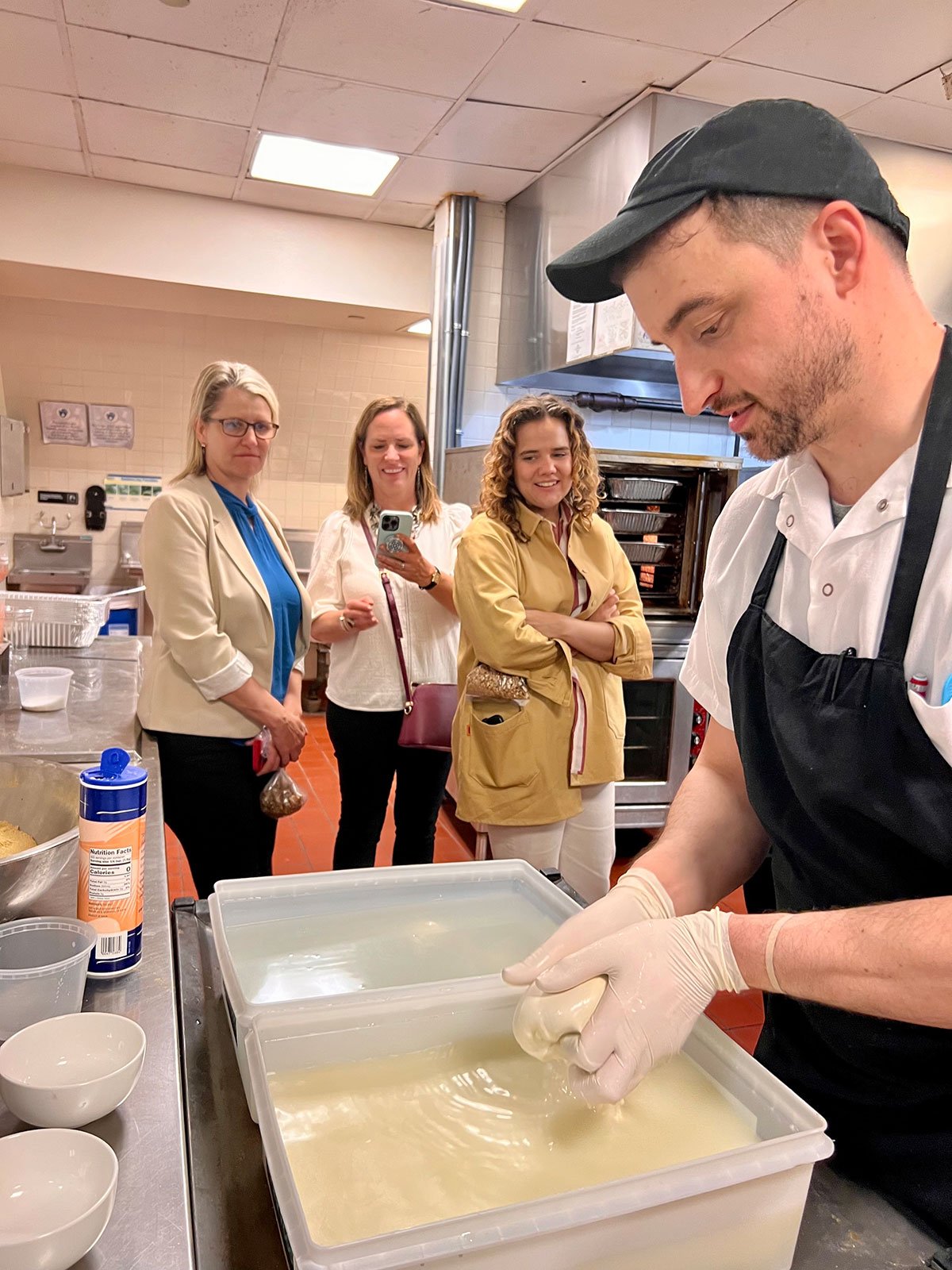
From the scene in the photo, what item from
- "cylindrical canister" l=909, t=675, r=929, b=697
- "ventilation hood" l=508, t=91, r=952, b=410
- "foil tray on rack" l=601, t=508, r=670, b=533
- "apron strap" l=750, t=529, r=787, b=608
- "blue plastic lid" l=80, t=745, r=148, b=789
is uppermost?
"ventilation hood" l=508, t=91, r=952, b=410

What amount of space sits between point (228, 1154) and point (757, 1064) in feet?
1.69

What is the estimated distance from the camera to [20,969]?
2.96 feet

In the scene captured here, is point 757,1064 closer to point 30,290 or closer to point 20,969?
point 20,969

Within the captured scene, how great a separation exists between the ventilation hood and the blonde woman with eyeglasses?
1.77m

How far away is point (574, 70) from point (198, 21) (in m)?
1.34

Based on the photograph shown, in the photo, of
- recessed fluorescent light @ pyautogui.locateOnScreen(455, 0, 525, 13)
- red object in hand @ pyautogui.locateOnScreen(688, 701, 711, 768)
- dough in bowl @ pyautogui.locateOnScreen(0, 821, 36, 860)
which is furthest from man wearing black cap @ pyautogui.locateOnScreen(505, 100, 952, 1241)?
red object in hand @ pyautogui.locateOnScreen(688, 701, 711, 768)

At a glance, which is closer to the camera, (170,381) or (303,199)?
(303,199)

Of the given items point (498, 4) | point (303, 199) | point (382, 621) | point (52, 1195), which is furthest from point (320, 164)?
point (52, 1195)

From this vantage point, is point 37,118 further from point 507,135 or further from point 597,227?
point 597,227

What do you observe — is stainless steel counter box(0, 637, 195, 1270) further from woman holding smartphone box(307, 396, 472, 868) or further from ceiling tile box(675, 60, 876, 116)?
ceiling tile box(675, 60, 876, 116)

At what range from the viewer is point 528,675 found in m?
2.53

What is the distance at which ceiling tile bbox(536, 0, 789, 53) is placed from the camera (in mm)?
2844

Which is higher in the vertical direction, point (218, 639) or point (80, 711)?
point (218, 639)

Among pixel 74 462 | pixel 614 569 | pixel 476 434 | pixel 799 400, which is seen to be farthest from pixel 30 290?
pixel 799 400
